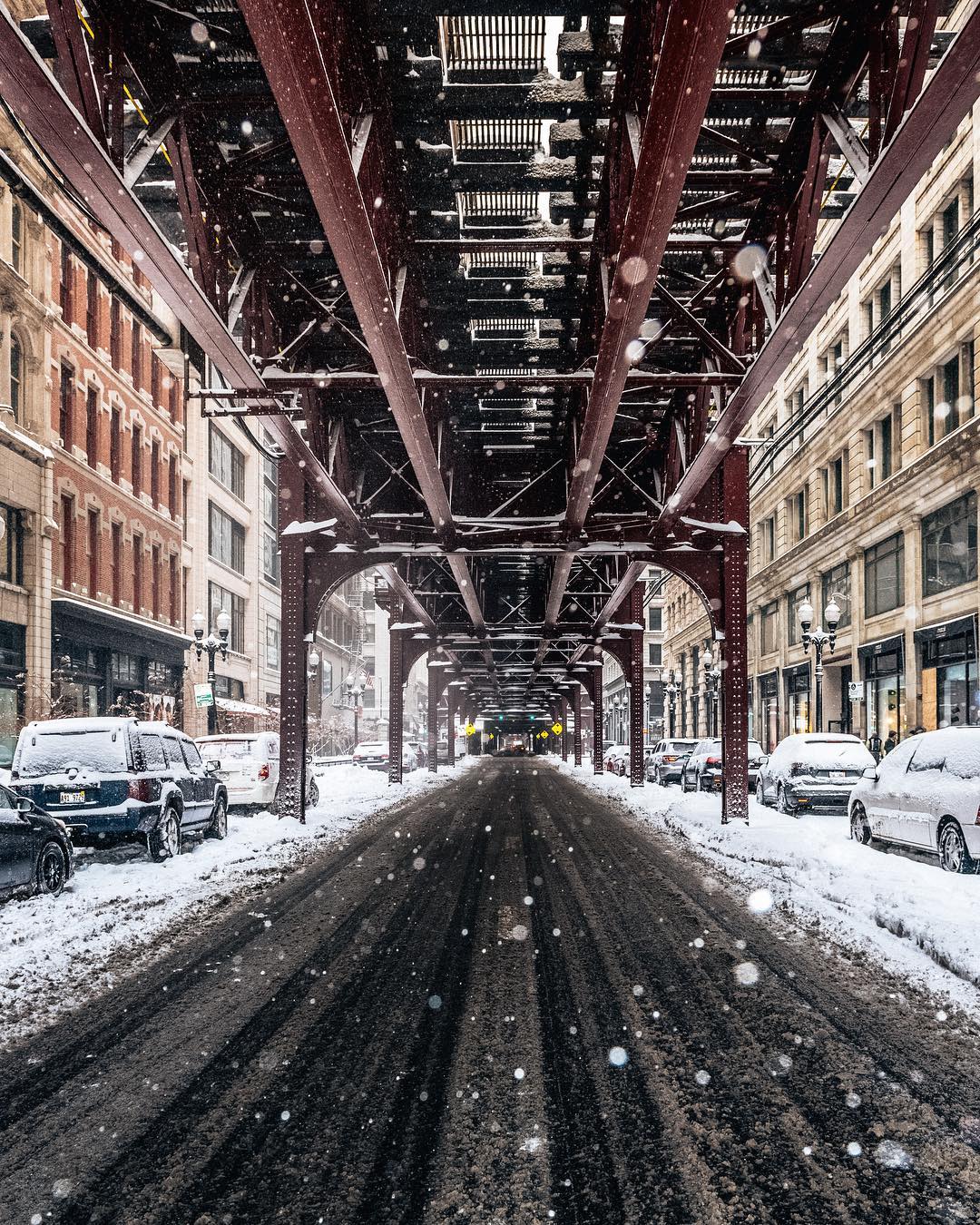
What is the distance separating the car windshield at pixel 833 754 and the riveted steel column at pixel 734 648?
218 centimetres

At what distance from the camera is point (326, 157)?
20.2ft

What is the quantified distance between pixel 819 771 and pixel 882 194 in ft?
55.1

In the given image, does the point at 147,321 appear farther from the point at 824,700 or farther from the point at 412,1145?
the point at 824,700

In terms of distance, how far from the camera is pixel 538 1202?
3.87 m

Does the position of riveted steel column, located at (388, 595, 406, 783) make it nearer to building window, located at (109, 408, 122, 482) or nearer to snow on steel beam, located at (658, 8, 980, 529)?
building window, located at (109, 408, 122, 482)

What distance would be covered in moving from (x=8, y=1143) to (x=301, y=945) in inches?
160

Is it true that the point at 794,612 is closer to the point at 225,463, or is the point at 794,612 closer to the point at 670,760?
the point at 670,760

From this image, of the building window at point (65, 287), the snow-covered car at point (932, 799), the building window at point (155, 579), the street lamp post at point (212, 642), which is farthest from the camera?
the building window at point (155, 579)

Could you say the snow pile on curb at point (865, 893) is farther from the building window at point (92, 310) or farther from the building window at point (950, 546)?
the building window at point (92, 310)

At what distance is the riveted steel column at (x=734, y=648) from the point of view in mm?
20348

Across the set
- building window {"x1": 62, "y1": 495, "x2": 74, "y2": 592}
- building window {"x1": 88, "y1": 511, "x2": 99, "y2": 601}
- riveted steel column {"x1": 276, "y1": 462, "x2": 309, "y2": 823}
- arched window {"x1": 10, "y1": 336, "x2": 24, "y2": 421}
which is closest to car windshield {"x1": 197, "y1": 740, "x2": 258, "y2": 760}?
riveted steel column {"x1": 276, "y1": 462, "x2": 309, "y2": 823}

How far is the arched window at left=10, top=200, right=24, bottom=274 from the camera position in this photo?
29688 millimetres

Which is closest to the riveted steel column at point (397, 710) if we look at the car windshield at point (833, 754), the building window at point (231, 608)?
the car windshield at point (833, 754)

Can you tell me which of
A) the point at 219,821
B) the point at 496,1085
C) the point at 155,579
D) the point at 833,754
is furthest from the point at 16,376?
the point at 496,1085
